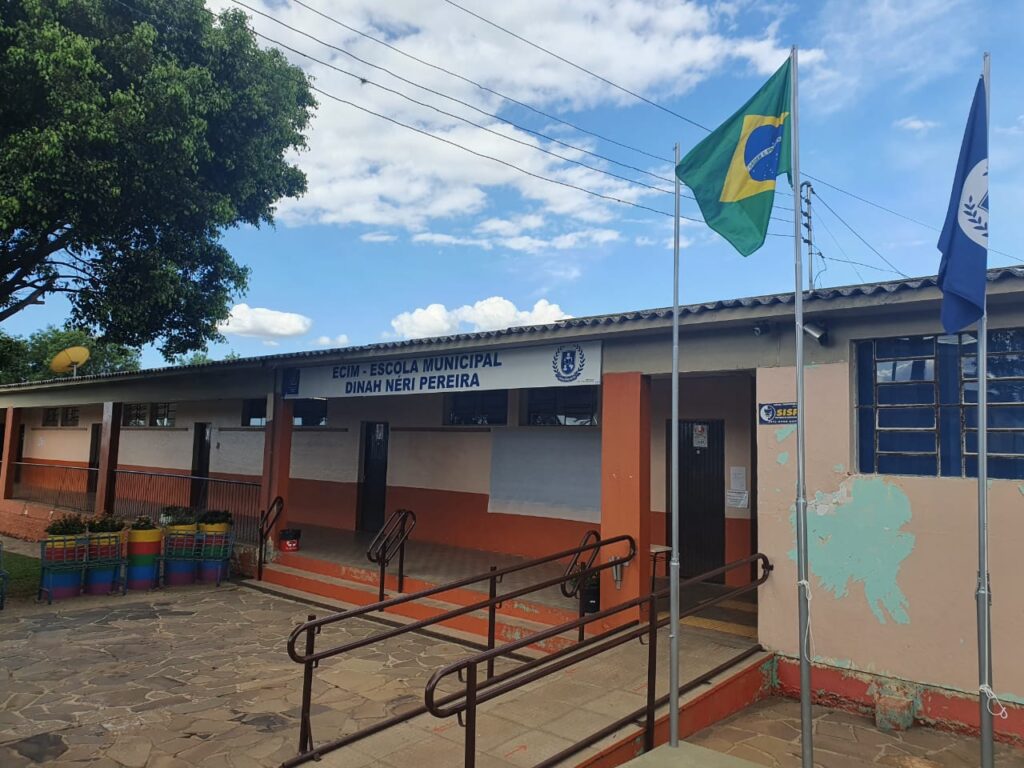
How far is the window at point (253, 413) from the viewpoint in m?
14.6

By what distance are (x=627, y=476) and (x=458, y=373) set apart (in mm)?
2578

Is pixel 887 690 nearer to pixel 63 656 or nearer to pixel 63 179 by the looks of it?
pixel 63 656

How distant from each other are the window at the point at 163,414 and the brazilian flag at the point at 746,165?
52.9ft

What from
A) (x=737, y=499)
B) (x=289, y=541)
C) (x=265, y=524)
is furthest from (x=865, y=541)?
(x=265, y=524)

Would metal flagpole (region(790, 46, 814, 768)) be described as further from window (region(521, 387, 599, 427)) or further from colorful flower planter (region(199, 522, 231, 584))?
colorful flower planter (region(199, 522, 231, 584))

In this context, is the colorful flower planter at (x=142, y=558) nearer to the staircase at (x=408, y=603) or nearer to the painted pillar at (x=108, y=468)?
the staircase at (x=408, y=603)

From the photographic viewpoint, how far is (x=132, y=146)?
824 cm

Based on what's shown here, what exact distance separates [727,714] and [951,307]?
342cm

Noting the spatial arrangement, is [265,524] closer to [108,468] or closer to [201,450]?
[108,468]

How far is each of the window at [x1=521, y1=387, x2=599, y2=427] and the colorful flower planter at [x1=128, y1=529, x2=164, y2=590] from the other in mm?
5676

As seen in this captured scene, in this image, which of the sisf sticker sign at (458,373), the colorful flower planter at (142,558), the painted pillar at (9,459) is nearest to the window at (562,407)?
the sisf sticker sign at (458,373)

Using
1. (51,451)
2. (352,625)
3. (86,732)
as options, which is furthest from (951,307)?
(51,451)

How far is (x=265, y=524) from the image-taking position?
10.3 meters

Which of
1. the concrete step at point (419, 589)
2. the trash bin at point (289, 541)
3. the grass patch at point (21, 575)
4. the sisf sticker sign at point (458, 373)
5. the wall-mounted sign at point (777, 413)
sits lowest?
the grass patch at point (21, 575)
